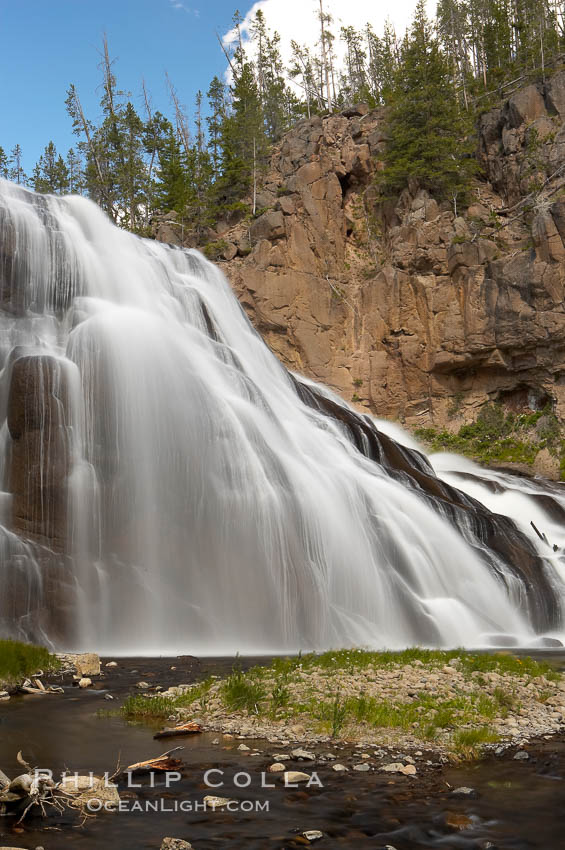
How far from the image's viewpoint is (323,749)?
706 centimetres

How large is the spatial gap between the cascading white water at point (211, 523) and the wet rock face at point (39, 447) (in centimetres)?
14

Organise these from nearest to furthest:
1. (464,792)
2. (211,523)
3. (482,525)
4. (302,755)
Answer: (464,792) < (302,755) < (211,523) < (482,525)

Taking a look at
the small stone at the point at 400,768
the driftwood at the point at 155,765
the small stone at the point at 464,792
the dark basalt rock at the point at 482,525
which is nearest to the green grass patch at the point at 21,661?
the driftwood at the point at 155,765

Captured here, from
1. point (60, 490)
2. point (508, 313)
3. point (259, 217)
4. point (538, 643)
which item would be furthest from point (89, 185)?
point (538, 643)

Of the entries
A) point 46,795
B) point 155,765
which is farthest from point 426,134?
point 46,795

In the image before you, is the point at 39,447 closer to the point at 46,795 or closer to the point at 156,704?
the point at 156,704

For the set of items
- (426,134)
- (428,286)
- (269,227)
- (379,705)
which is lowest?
(379,705)

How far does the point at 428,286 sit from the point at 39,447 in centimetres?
2494

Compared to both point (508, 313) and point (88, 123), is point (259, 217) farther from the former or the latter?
point (88, 123)

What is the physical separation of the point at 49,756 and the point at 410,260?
3256cm

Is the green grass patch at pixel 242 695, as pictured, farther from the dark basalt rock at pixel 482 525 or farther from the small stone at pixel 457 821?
the dark basalt rock at pixel 482 525

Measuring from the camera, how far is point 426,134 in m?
38.7

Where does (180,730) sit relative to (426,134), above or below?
below

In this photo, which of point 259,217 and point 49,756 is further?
point 259,217
